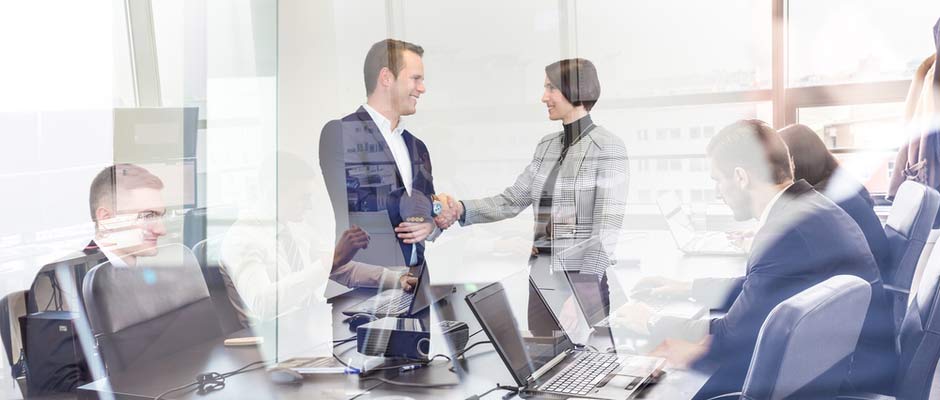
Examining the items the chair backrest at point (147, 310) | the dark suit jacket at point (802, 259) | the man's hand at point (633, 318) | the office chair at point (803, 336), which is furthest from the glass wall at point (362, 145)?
the office chair at point (803, 336)

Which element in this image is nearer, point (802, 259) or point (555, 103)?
point (802, 259)

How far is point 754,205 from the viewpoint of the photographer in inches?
98.6

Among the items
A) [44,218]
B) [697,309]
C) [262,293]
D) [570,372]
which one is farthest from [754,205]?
[44,218]

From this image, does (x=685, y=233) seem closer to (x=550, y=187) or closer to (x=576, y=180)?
(x=576, y=180)

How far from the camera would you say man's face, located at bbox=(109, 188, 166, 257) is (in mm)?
2711

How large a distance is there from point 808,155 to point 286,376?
200 centimetres

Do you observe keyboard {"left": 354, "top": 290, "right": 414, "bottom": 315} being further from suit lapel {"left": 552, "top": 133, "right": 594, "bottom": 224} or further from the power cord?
suit lapel {"left": 552, "top": 133, "right": 594, "bottom": 224}

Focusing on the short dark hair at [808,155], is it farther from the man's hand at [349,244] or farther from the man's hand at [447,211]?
the man's hand at [349,244]

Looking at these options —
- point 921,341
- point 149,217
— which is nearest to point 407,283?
point 149,217

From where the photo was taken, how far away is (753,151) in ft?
8.59

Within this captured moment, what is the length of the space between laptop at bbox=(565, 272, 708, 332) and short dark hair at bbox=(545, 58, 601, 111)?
2.35 feet

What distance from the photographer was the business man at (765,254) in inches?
78.0

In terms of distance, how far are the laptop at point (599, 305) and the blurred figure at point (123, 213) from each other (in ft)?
4.79

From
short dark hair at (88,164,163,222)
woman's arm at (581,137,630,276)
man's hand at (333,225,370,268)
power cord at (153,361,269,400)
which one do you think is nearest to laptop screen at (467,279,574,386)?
power cord at (153,361,269,400)
